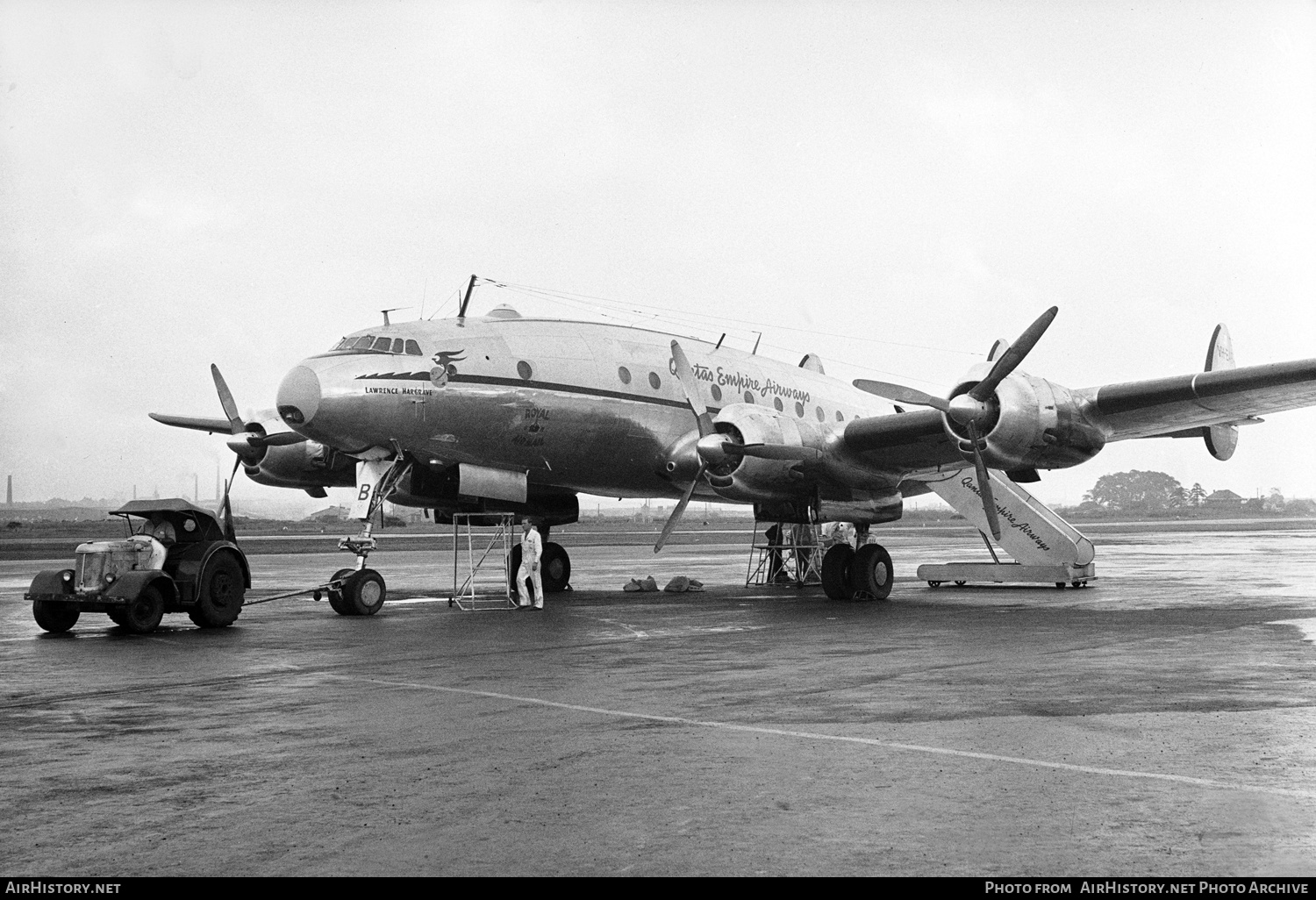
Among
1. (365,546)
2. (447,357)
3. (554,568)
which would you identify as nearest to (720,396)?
(554,568)

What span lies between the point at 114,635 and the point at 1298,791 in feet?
44.6

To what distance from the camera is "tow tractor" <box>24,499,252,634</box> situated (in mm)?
15031

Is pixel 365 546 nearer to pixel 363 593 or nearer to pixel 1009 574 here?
pixel 363 593

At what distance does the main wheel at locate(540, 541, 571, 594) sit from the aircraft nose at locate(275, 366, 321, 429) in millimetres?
7256

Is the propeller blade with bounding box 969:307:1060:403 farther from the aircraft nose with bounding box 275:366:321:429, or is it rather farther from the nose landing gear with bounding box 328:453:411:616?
the aircraft nose with bounding box 275:366:321:429

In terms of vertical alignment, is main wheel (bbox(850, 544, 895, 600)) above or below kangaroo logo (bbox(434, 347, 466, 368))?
below

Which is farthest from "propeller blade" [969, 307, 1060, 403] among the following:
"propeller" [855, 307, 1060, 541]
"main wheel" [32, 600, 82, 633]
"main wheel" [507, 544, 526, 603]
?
"main wheel" [32, 600, 82, 633]

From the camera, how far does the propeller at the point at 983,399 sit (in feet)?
60.7

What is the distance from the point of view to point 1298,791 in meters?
5.88

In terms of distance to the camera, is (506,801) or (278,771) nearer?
(506,801)

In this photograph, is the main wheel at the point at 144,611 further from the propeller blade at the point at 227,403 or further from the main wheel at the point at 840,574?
the main wheel at the point at 840,574

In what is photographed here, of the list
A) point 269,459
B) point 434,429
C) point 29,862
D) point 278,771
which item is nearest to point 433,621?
point 434,429

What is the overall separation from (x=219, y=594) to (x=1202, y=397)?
49.3 ft
